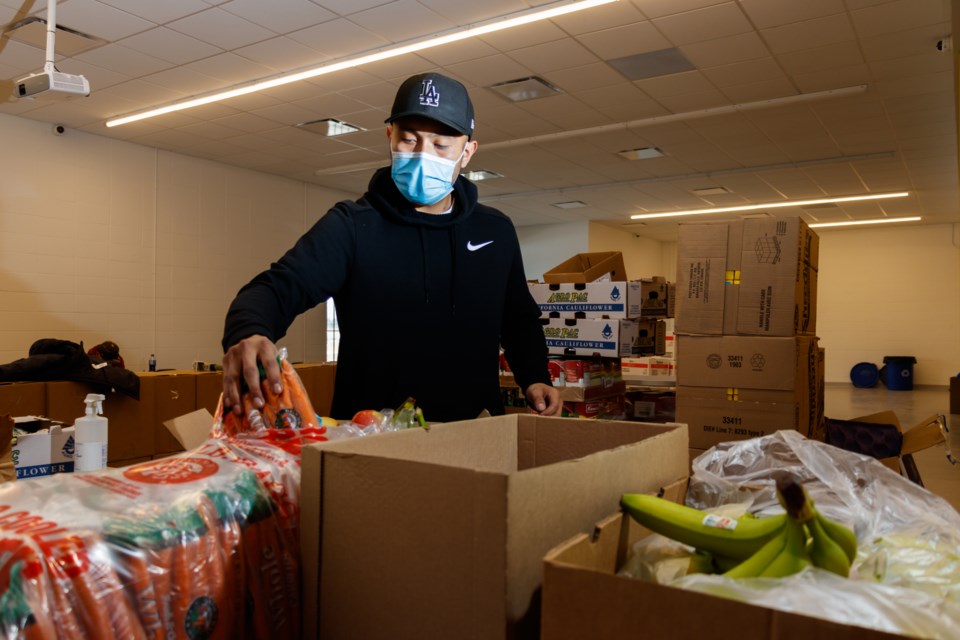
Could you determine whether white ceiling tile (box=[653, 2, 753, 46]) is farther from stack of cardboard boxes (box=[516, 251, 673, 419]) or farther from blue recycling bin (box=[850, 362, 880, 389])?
blue recycling bin (box=[850, 362, 880, 389])

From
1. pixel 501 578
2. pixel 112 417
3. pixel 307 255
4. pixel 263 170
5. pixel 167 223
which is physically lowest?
pixel 112 417

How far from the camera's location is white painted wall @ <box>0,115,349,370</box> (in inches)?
274

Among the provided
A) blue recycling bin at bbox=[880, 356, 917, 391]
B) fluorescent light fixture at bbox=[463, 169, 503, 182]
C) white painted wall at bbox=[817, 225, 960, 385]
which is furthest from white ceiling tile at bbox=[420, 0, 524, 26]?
blue recycling bin at bbox=[880, 356, 917, 391]

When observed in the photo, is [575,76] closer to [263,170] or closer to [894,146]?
[894,146]

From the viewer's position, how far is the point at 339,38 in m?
5.05

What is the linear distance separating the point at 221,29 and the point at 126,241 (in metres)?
3.73

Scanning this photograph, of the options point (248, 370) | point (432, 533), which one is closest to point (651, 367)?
point (248, 370)

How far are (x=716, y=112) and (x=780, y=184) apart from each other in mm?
3690

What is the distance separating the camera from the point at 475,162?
8938 millimetres

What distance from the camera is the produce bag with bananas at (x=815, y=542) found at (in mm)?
550

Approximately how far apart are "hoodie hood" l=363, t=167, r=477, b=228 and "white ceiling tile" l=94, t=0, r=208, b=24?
3537mm

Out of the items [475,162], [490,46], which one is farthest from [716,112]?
[475,162]

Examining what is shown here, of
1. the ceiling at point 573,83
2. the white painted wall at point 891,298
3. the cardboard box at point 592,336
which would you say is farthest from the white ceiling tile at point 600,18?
the white painted wall at point 891,298

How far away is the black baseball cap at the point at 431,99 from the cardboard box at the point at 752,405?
111 inches
